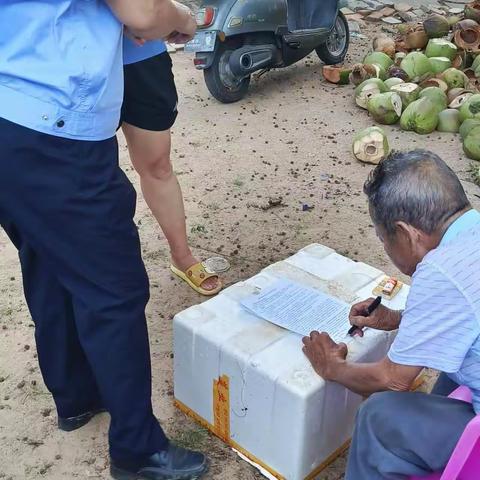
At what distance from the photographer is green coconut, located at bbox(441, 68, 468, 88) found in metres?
5.41

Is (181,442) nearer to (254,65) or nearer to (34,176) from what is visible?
(34,176)

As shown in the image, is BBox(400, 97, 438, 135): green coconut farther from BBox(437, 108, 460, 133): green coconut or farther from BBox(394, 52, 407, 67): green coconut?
BBox(394, 52, 407, 67): green coconut

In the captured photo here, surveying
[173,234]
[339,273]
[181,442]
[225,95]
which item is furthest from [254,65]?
[181,442]

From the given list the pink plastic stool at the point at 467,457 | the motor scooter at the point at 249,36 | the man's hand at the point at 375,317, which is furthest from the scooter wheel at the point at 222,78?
the pink plastic stool at the point at 467,457

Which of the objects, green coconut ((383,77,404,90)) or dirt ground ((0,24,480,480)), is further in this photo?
green coconut ((383,77,404,90))

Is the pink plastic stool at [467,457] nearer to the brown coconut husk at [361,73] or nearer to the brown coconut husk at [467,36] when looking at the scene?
the brown coconut husk at [361,73]

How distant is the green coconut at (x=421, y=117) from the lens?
493cm

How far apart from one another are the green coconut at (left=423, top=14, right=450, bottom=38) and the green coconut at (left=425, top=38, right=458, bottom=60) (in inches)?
16.6

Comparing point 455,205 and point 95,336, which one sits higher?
point 455,205

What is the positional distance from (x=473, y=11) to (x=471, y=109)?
88.6 inches

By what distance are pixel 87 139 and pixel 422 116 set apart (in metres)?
3.70

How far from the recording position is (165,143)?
276 centimetres

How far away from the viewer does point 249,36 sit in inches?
217

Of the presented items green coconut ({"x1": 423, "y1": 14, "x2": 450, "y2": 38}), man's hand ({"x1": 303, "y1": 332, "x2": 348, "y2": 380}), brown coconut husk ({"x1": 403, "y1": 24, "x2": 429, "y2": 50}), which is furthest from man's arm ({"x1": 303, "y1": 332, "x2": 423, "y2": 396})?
green coconut ({"x1": 423, "y1": 14, "x2": 450, "y2": 38})
